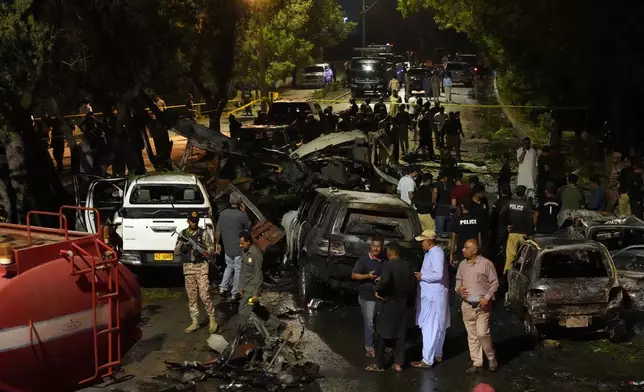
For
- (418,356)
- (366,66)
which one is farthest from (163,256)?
(366,66)

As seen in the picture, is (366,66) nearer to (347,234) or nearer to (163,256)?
(163,256)

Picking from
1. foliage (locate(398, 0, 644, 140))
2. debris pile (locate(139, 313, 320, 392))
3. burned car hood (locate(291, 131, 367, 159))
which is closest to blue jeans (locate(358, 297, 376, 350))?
debris pile (locate(139, 313, 320, 392))

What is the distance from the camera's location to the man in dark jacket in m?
10.3

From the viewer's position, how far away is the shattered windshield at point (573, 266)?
11.8 meters

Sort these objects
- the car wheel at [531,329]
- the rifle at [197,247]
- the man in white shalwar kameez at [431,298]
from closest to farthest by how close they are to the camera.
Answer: the man in white shalwar kameez at [431,298] → the car wheel at [531,329] → the rifle at [197,247]

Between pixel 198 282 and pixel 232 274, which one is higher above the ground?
pixel 198 282

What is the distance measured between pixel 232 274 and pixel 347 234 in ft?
8.11

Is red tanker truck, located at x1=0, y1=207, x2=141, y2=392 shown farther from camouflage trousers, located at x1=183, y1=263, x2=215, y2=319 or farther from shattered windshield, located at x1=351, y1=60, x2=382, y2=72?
shattered windshield, located at x1=351, y1=60, x2=382, y2=72

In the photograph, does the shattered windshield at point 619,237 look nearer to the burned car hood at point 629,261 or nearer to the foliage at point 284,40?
the burned car hood at point 629,261

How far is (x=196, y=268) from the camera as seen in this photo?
12.2 metres

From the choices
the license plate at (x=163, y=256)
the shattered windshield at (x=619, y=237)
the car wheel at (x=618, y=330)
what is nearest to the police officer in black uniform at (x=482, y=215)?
the shattered windshield at (x=619, y=237)

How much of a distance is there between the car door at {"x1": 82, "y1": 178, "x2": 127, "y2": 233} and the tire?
3642 millimetres

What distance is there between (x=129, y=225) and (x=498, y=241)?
659 cm

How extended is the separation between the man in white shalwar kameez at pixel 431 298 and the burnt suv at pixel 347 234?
2005 millimetres
